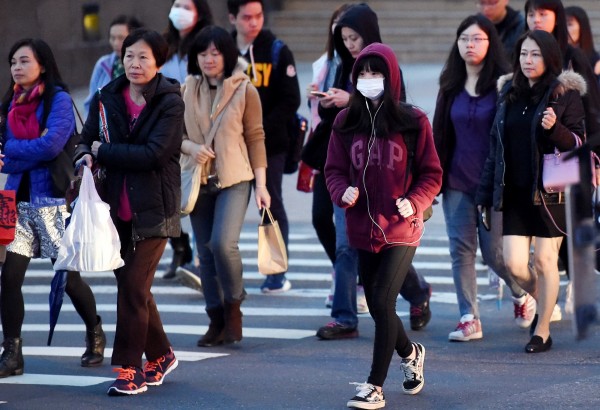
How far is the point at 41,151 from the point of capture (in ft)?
26.0

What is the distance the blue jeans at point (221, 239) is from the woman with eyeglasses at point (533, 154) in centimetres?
154

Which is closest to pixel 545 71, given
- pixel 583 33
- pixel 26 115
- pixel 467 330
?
pixel 467 330

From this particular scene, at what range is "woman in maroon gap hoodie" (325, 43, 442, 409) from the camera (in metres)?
6.89

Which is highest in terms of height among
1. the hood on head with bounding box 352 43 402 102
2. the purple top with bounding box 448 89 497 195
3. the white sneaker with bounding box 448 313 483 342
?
the hood on head with bounding box 352 43 402 102

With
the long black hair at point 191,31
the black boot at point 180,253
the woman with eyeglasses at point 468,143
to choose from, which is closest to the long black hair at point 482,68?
the woman with eyeglasses at point 468,143

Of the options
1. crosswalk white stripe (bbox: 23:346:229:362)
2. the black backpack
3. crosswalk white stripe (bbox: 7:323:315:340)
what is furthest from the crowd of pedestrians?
the black backpack

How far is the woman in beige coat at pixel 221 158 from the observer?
8664 mm

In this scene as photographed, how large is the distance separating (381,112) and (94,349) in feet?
8.20

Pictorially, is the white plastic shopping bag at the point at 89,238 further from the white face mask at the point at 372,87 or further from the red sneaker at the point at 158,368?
the white face mask at the point at 372,87

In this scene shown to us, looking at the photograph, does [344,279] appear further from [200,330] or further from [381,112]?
[381,112]

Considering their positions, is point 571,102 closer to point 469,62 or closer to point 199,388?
point 469,62

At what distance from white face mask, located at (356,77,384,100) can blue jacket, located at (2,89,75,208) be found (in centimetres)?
199

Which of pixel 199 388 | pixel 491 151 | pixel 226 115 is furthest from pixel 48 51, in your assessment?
Answer: pixel 491 151

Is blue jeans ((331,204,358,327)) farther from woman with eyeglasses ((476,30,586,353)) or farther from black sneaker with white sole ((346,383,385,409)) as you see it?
black sneaker with white sole ((346,383,385,409))
